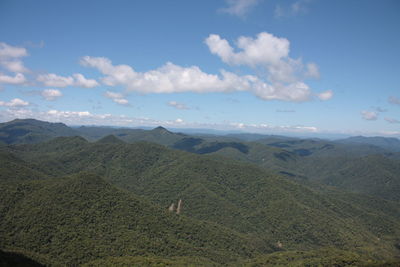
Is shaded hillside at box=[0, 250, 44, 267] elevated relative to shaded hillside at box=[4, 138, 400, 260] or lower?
elevated

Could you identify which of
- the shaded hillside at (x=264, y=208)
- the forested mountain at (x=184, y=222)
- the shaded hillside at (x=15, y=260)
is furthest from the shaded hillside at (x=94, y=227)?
the shaded hillside at (x=264, y=208)

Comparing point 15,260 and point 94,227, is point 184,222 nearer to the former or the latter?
point 94,227

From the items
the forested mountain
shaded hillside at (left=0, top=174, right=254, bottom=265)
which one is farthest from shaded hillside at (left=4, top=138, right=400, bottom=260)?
shaded hillside at (left=0, top=174, right=254, bottom=265)

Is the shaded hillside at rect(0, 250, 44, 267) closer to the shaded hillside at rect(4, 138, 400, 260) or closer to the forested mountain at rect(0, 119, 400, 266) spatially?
the forested mountain at rect(0, 119, 400, 266)

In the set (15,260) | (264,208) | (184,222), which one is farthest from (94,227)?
(264,208)

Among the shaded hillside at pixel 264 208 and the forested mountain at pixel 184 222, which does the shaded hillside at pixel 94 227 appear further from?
the shaded hillside at pixel 264 208

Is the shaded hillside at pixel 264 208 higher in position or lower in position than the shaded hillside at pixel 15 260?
lower

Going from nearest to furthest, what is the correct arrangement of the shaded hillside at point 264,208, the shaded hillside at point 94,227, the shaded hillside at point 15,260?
the shaded hillside at point 15,260, the shaded hillside at point 94,227, the shaded hillside at point 264,208

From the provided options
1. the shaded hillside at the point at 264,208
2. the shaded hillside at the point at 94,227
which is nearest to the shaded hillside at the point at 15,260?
the shaded hillside at the point at 94,227

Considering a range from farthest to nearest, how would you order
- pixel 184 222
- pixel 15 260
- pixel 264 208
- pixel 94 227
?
pixel 264 208
pixel 184 222
pixel 94 227
pixel 15 260

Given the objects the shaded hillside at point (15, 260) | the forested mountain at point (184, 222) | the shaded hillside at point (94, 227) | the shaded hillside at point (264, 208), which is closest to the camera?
Answer: the shaded hillside at point (15, 260)

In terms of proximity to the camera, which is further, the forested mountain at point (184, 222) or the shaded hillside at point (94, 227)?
the forested mountain at point (184, 222)

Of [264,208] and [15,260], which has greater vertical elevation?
[15,260]
